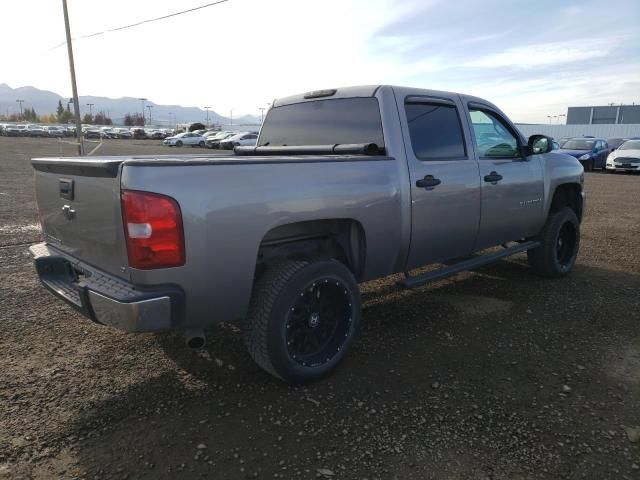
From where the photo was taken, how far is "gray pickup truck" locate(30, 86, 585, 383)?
2.50 m

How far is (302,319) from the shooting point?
3189 mm

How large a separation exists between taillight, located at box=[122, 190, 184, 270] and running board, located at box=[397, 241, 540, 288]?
6.33 feet

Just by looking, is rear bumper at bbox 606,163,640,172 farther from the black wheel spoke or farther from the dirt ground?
the black wheel spoke

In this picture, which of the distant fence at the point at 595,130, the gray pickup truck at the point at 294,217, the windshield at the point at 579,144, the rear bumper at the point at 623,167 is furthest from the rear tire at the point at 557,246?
the distant fence at the point at 595,130

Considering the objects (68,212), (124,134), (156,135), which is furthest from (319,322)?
(124,134)

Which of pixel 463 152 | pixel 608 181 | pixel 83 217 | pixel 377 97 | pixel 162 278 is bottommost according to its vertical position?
pixel 608 181

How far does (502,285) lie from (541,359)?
1865 mm

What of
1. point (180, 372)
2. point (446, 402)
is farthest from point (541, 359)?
point (180, 372)

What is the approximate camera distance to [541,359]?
3.59 m

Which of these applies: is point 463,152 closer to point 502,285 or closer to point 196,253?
point 502,285

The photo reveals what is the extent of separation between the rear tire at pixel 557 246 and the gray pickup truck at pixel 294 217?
53 centimetres

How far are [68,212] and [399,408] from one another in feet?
7.80

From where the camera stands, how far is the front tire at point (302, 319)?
2943 mm

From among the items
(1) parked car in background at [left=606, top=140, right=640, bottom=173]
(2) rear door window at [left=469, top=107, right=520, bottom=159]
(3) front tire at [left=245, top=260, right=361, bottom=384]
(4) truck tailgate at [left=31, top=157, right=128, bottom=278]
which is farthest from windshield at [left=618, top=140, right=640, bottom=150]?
(4) truck tailgate at [left=31, top=157, right=128, bottom=278]
